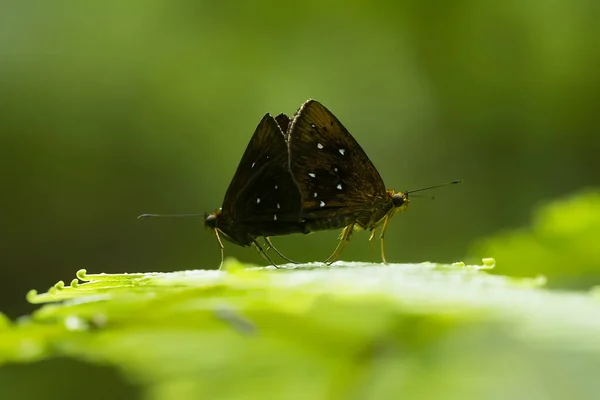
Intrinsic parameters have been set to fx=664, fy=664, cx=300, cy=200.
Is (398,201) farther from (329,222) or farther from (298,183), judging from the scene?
(298,183)

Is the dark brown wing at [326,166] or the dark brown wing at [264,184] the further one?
the dark brown wing at [326,166]

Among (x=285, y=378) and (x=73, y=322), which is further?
(x=285, y=378)

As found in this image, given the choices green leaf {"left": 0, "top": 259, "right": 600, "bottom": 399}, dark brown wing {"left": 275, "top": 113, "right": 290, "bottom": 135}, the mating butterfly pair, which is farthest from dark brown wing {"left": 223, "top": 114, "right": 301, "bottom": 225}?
green leaf {"left": 0, "top": 259, "right": 600, "bottom": 399}

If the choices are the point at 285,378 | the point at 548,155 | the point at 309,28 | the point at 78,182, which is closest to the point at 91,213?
the point at 78,182

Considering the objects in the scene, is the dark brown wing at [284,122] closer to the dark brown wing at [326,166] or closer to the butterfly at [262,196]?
the butterfly at [262,196]

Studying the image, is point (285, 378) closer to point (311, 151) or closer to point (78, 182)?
point (311, 151)

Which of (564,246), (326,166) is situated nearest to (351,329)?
(564,246)

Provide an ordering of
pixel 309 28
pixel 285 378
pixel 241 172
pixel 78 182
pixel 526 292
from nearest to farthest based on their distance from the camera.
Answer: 1. pixel 526 292
2. pixel 285 378
3. pixel 241 172
4. pixel 309 28
5. pixel 78 182

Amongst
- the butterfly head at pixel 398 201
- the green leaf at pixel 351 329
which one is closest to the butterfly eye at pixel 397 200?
the butterfly head at pixel 398 201
